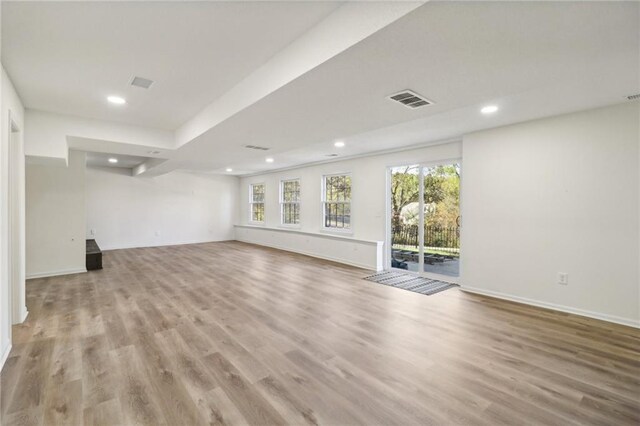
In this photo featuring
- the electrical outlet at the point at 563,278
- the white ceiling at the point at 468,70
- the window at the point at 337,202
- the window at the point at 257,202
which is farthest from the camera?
the window at the point at 257,202

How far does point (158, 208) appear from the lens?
30.5 feet

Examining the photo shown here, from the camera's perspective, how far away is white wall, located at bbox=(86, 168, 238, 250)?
8359mm

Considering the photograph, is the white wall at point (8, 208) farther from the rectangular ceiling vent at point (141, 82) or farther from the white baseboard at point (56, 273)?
the white baseboard at point (56, 273)

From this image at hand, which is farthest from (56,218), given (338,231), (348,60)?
(348,60)

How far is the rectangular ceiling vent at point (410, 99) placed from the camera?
8.14ft

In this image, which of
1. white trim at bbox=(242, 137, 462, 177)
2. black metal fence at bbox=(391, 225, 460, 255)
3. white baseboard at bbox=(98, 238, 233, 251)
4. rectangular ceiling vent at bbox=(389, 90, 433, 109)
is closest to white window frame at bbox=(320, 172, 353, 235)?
white trim at bbox=(242, 137, 462, 177)

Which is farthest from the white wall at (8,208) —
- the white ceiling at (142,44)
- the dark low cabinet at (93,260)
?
the dark low cabinet at (93,260)

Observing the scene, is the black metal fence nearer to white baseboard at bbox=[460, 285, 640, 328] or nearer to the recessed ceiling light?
white baseboard at bbox=[460, 285, 640, 328]

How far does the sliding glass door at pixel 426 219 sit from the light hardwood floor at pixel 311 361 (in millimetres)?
1046

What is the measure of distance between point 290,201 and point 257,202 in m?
1.93

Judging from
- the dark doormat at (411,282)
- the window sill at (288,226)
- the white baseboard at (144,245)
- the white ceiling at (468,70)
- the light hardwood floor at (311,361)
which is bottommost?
the light hardwood floor at (311,361)

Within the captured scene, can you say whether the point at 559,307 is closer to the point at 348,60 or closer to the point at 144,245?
the point at 348,60

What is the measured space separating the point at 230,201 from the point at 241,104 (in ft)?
27.5

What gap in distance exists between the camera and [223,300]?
4035mm
